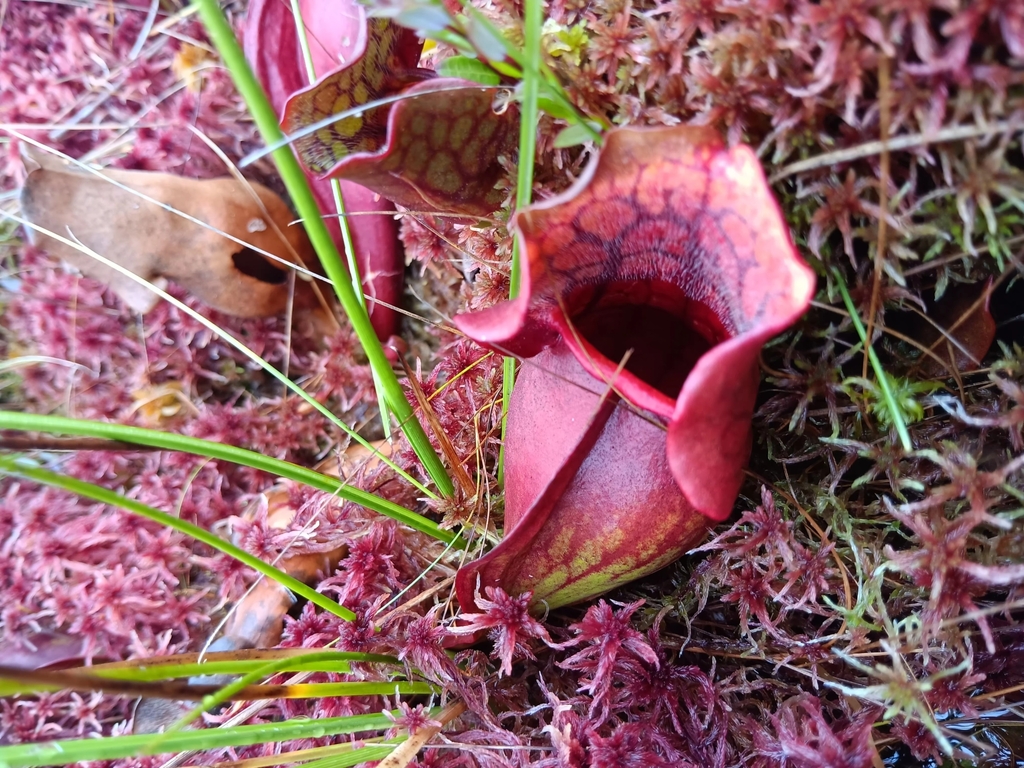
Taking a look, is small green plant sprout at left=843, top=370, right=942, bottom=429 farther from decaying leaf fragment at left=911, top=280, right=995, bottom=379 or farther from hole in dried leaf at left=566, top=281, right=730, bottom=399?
hole in dried leaf at left=566, top=281, right=730, bottom=399

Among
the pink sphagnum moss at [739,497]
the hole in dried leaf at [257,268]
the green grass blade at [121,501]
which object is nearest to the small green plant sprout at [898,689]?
the pink sphagnum moss at [739,497]

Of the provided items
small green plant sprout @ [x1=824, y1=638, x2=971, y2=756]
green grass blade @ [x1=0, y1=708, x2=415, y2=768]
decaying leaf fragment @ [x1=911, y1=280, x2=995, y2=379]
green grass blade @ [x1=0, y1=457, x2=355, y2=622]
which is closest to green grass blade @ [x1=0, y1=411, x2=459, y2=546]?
green grass blade @ [x1=0, y1=457, x2=355, y2=622]

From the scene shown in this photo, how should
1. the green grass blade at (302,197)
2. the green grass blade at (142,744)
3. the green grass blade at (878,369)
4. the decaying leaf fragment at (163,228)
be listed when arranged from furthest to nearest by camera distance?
the decaying leaf fragment at (163,228) < the green grass blade at (878,369) < the green grass blade at (142,744) < the green grass blade at (302,197)

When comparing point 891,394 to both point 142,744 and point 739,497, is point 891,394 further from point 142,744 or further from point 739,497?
point 142,744

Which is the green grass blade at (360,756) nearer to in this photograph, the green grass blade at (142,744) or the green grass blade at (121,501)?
the green grass blade at (142,744)

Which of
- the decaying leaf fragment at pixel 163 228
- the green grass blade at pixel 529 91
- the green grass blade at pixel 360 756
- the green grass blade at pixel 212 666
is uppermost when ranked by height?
the green grass blade at pixel 529 91

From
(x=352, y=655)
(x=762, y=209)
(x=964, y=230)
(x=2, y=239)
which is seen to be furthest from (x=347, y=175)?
(x=2, y=239)

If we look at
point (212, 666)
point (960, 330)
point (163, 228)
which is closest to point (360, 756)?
point (212, 666)
